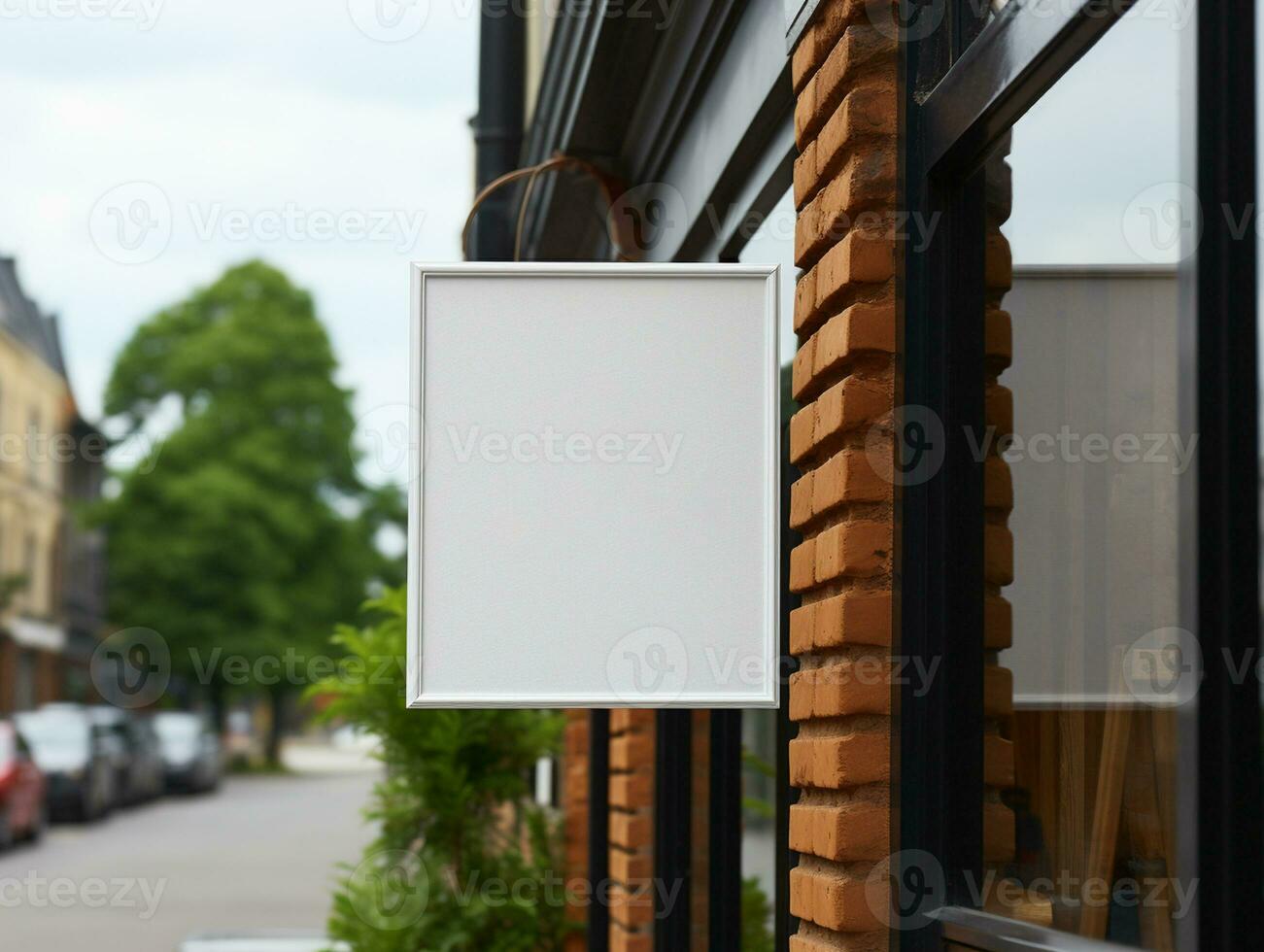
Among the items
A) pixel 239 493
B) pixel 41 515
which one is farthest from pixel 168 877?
pixel 41 515

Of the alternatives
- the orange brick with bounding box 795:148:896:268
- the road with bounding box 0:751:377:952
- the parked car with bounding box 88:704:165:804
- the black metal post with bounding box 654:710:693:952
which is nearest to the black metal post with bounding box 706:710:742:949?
the black metal post with bounding box 654:710:693:952

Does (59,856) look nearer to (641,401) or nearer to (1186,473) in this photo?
(641,401)

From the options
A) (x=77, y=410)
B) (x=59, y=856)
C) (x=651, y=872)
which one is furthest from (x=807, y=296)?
(x=77, y=410)

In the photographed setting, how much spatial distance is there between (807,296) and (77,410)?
52.8 meters

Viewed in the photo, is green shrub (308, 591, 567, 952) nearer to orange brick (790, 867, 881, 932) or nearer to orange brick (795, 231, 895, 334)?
orange brick (790, 867, 881, 932)

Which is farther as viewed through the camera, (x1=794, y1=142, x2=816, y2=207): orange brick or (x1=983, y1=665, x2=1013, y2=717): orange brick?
(x1=794, y1=142, x2=816, y2=207): orange brick

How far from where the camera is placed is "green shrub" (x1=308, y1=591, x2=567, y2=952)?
7176mm

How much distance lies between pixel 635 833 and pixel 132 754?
25368 mm

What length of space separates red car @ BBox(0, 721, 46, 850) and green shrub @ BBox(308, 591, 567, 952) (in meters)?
13.0

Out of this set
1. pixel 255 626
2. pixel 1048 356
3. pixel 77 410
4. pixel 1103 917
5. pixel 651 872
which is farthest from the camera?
pixel 77 410

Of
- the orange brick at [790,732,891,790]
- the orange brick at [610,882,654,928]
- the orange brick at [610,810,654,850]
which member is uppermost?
the orange brick at [790,732,891,790]

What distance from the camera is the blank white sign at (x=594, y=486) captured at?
3.15m

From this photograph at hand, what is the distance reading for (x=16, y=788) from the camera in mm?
19625

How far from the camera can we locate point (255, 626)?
44.0 meters
